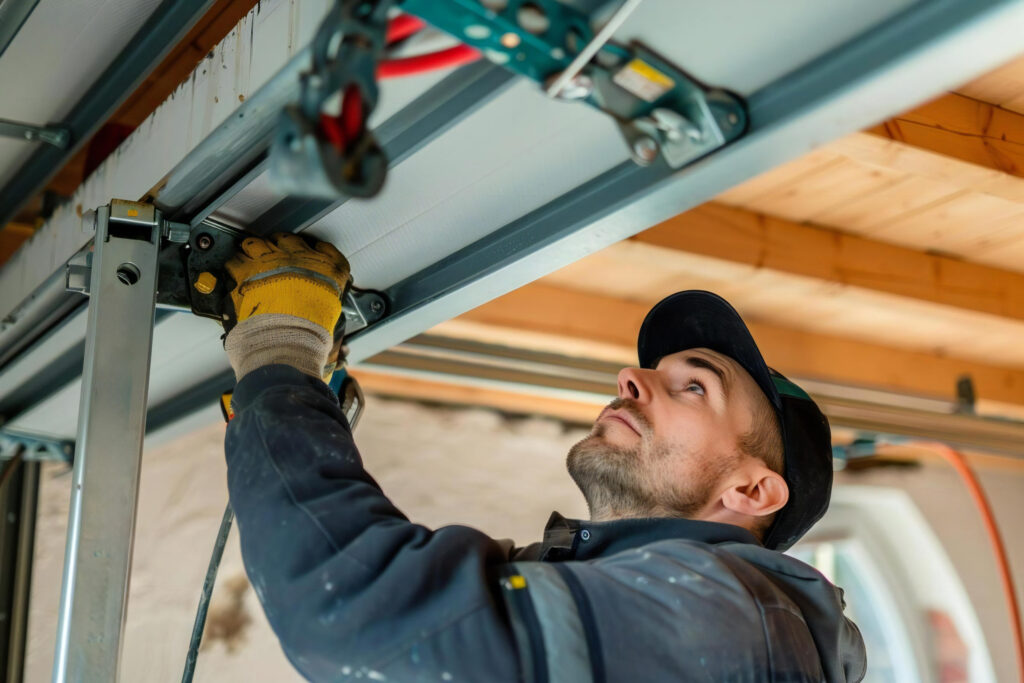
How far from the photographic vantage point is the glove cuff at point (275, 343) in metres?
1.11

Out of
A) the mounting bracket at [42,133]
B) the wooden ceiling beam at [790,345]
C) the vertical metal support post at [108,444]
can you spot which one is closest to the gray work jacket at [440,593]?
the vertical metal support post at [108,444]

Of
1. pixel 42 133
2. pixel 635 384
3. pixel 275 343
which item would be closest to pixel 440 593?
pixel 275 343

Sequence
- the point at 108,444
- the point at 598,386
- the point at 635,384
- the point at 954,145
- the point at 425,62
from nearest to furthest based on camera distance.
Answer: the point at 425,62
the point at 108,444
the point at 635,384
the point at 954,145
the point at 598,386

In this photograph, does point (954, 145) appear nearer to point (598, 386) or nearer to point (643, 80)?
point (598, 386)

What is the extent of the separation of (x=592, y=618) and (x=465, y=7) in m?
0.54

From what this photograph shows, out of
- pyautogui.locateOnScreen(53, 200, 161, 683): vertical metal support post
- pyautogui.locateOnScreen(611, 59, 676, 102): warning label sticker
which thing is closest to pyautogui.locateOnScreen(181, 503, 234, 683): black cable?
pyautogui.locateOnScreen(53, 200, 161, 683): vertical metal support post

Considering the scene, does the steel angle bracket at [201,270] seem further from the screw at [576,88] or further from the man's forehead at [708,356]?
the man's forehead at [708,356]

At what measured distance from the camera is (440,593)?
2.97 feet

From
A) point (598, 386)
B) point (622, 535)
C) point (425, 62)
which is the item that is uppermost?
point (598, 386)

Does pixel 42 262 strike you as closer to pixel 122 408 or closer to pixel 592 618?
pixel 122 408

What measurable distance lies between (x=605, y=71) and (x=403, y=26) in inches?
7.2

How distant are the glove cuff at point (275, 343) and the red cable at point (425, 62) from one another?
1.43 ft

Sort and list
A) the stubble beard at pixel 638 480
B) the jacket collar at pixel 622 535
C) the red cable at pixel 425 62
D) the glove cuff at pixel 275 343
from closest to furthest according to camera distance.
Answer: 1. the red cable at pixel 425 62
2. the glove cuff at pixel 275 343
3. the jacket collar at pixel 622 535
4. the stubble beard at pixel 638 480

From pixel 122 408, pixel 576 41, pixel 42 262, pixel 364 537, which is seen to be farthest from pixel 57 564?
pixel 576 41
